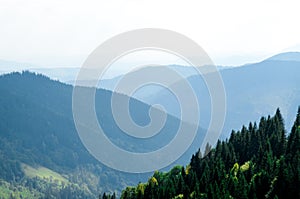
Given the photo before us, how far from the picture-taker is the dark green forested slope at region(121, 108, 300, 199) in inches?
2680

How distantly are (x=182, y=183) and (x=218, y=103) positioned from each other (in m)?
15.2

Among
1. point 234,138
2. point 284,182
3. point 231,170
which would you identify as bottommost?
point 284,182

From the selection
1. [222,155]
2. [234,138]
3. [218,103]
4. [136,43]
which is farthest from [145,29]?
[234,138]

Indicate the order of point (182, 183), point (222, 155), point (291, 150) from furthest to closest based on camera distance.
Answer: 1. point (222, 155)
2. point (182, 183)
3. point (291, 150)

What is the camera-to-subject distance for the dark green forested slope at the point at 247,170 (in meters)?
68.1

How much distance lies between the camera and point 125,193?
108875 mm

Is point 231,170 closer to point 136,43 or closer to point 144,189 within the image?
point 144,189

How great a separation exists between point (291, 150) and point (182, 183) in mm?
18609

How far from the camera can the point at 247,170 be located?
80562mm

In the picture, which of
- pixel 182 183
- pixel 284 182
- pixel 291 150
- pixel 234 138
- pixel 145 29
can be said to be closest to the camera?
pixel 284 182

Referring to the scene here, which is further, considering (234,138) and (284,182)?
(234,138)

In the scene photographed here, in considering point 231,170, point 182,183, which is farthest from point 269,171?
point 182,183

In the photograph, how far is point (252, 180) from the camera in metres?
72.0

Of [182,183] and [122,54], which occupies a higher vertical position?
[122,54]
